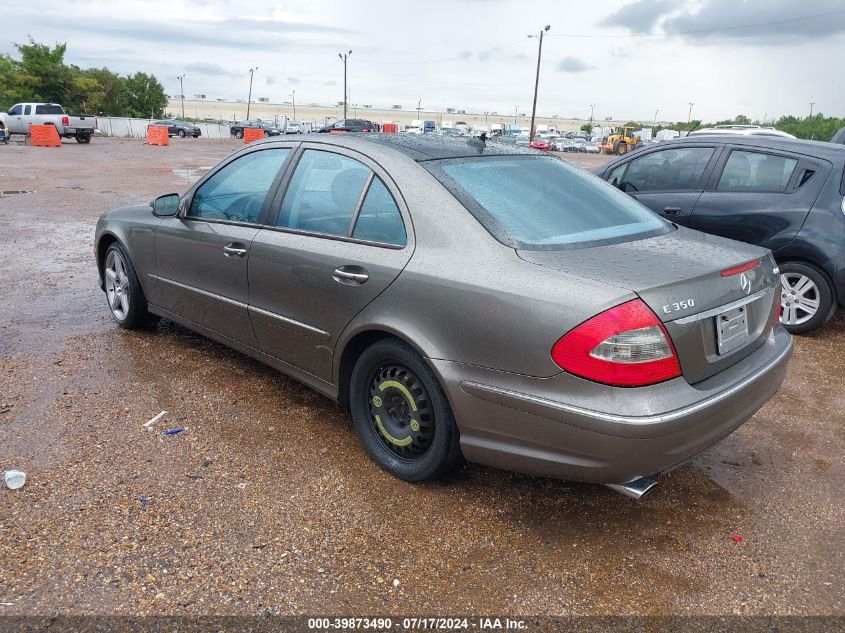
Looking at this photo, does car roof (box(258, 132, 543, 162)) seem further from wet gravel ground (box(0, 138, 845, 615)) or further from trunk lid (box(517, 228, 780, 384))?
wet gravel ground (box(0, 138, 845, 615))

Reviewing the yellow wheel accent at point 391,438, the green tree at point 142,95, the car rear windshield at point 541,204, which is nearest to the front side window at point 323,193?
the car rear windshield at point 541,204

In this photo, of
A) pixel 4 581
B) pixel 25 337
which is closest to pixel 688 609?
pixel 4 581

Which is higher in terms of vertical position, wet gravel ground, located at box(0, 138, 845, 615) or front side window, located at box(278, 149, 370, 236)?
front side window, located at box(278, 149, 370, 236)

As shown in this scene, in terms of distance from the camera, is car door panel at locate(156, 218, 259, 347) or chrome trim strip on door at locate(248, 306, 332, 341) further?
car door panel at locate(156, 218, 259, 347)

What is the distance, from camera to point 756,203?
561 cm

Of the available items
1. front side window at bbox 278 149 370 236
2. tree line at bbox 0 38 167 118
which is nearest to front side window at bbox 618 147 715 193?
front side window at bbox 278 149 370 236

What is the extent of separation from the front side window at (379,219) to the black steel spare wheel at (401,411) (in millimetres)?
594

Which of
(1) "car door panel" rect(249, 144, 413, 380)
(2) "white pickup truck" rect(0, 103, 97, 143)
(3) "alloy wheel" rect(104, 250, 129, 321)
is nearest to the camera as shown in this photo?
(1) "car door panel" rect(249, 144, 413, 380)

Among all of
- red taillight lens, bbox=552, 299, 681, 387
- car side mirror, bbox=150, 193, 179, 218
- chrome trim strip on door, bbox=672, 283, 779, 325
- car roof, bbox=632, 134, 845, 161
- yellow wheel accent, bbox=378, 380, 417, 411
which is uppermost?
car roof, bbox=632, 134, 845, 161

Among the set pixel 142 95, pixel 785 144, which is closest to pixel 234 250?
pixel 785 144

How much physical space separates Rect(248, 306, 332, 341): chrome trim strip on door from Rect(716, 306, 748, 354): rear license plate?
1761 mm

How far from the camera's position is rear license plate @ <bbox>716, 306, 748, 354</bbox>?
2.67 m

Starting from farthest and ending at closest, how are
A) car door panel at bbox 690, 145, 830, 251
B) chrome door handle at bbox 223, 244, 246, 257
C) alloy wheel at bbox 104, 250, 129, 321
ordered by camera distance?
car door panel at bbox 690, 145, 830, 251, alloy wheel at bbox 104, 250, 129, 321, chrome door handle at bbox 223, 244, 246, 257

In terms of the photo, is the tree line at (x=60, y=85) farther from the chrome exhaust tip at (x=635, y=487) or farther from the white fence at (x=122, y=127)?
the chrome exhaust tip at (x=635, y=487)
